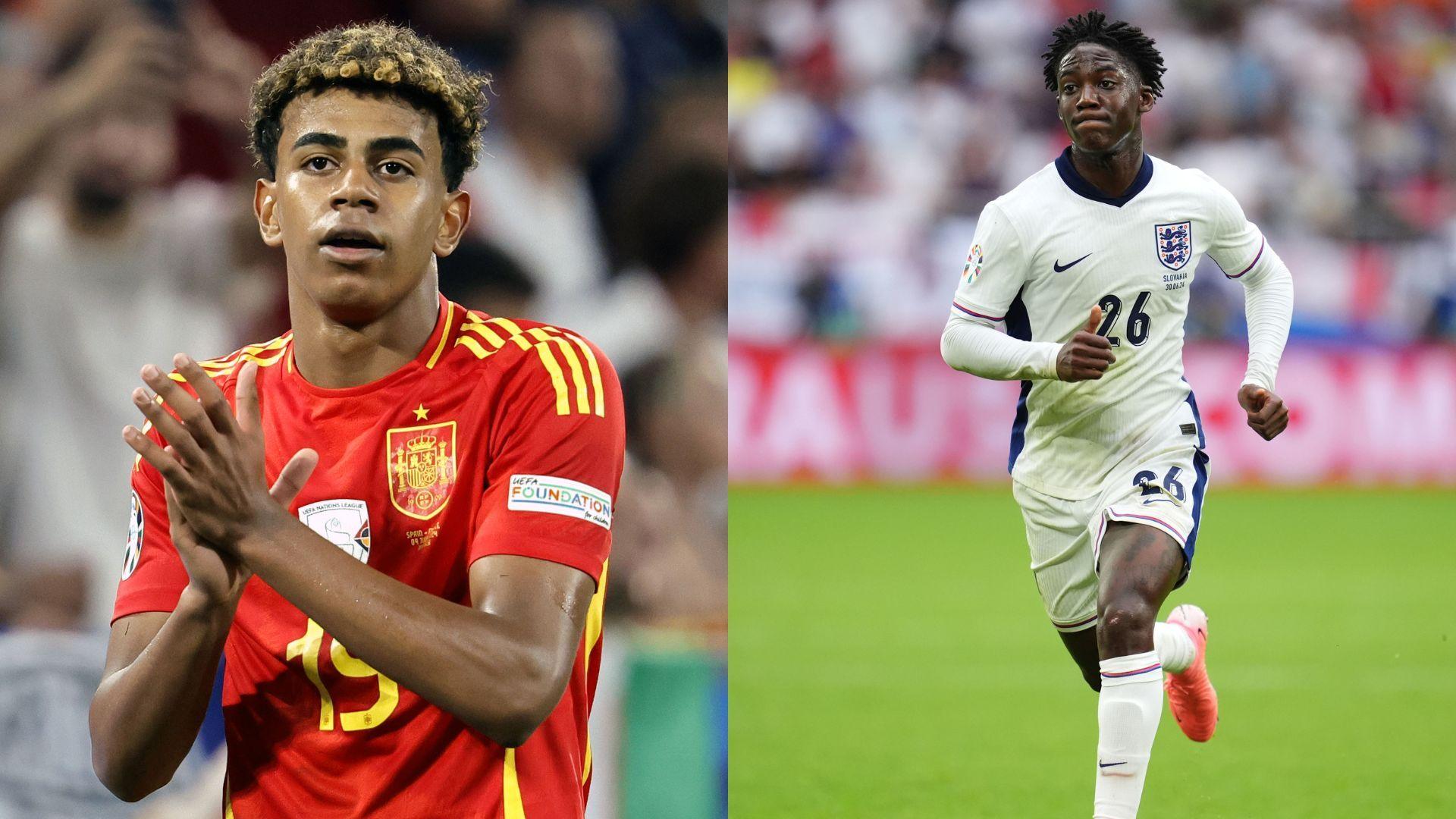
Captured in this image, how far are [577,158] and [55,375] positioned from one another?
1259 mm

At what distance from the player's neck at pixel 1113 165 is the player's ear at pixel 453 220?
183 cm

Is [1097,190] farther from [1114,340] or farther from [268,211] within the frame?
[268,211]

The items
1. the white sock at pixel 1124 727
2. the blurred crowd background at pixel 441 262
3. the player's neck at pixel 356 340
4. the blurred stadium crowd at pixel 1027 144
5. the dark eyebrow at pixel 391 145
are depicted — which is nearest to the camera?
the dark eyebrow at pixel 391 145

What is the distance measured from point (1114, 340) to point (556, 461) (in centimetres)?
203

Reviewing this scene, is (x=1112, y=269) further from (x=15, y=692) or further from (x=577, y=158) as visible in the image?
(x=15, y=692)

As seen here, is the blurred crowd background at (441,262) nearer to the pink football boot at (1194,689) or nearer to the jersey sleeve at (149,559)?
the jersey sleeve at (149,559)

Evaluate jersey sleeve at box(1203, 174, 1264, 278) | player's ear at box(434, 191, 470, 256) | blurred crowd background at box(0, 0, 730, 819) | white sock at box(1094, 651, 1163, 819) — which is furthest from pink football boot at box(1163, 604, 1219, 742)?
player's ear at box(434, 191, 470, 256)

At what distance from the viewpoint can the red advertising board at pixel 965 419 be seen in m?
14.0

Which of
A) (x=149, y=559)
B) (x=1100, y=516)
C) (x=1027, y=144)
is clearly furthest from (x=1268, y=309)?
(x=1027, y=144)

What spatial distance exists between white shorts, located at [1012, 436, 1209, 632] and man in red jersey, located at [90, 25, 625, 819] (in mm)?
1929

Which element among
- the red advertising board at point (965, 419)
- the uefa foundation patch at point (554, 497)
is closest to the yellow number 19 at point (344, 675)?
the uefa foundation patch at point (554, 497)

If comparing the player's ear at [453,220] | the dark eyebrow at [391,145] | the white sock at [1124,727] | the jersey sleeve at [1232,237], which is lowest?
the white sock at [1124,727]

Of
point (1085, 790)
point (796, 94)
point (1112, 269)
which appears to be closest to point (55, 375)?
point (1112, 269)

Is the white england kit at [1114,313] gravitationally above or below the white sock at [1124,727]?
above
